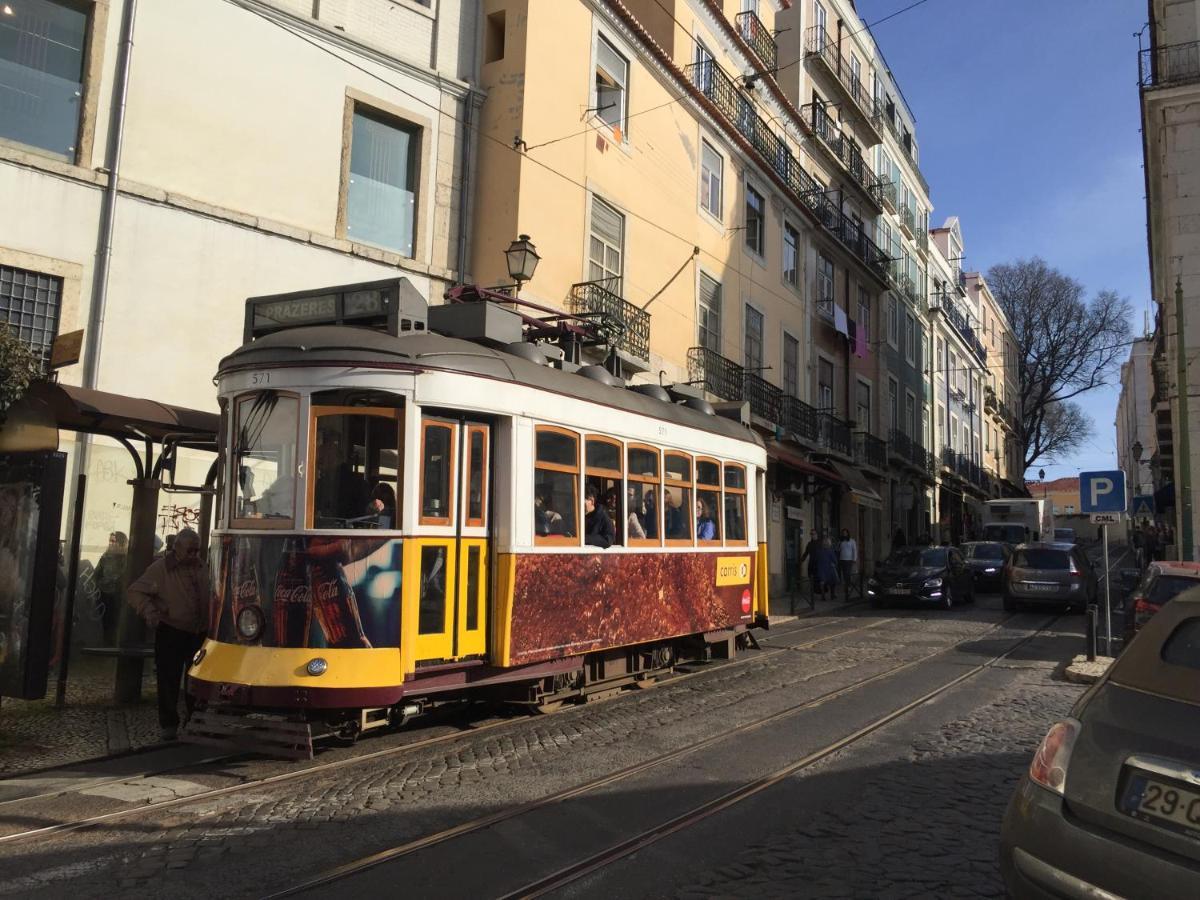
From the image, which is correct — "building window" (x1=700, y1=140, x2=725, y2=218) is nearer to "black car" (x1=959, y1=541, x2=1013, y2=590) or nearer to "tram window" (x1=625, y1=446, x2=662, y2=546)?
"black car" (x1=959, y1=541, x2=1013, y2=590)

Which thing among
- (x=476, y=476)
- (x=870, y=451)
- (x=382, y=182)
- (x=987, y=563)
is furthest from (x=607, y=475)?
(x=870, y=451)

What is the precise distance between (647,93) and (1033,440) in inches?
1975

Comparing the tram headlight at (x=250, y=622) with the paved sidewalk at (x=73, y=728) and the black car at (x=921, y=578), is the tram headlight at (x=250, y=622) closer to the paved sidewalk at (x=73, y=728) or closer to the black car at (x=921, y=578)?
the paved sidewalk at (x=73, y=728)

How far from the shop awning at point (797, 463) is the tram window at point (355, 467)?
47.4ft

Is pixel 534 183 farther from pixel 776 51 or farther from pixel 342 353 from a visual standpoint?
pixel 776 51

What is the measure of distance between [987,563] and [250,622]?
24.0 metres

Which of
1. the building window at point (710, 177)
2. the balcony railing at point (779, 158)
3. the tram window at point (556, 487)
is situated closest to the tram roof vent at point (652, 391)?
the tram window at point (556, 487)

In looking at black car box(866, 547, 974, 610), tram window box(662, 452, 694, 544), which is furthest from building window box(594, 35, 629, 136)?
black car box(866, 547, 974, 610)

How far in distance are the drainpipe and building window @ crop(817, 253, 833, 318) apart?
2155 cm

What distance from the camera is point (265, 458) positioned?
684 cm

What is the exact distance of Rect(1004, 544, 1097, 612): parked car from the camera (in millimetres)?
19875

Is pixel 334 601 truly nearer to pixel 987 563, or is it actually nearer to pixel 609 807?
pixel 609 807

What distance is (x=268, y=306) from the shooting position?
782cm

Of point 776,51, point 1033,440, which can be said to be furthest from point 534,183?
point 1033,440
